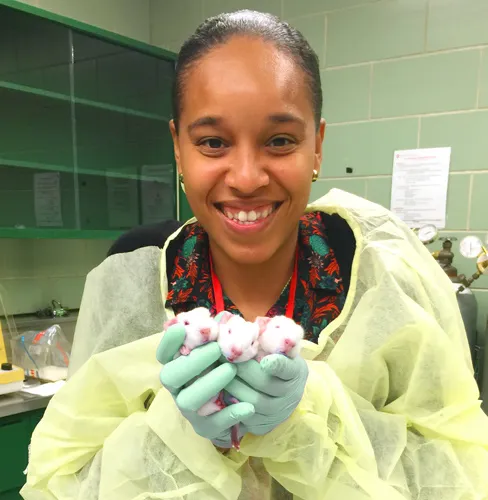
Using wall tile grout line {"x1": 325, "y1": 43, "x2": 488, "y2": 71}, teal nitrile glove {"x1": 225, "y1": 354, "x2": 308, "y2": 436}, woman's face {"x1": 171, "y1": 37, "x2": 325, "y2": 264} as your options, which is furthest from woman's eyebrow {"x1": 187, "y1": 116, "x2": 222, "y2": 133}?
wall tile grout line {"x1": 325, "y1": 43, "x2": 488, "y2": 71}

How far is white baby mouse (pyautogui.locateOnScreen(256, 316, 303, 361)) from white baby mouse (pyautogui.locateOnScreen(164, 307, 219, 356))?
49 mm

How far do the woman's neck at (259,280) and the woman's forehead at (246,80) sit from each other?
250 millimetres

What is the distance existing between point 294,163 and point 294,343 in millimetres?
303

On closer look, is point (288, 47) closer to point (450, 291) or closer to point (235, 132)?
point (235, 132)

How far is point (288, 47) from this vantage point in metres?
0.72

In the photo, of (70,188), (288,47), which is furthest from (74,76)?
(288,47)

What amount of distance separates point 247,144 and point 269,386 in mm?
333

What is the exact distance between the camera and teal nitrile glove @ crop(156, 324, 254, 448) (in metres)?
0.50

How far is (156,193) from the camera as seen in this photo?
7.26 ft

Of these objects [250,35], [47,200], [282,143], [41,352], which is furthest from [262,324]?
[47,200]

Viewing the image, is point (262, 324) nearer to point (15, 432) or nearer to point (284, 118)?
point (284, 118)

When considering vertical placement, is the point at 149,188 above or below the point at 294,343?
above

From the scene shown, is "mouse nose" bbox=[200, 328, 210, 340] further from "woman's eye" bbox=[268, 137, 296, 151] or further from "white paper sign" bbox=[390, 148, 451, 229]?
"white paper sign" bbox=[390, 148, 451, 229]

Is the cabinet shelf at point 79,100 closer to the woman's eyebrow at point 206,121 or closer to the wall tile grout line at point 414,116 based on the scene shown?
A: the wall tile grout line at point 414,116
